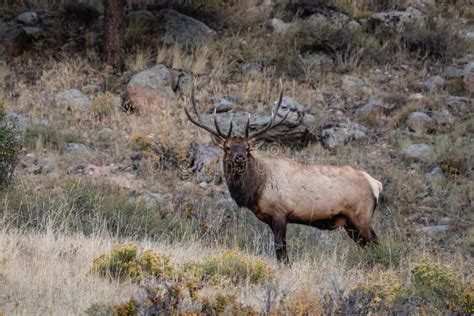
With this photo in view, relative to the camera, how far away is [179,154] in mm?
15570

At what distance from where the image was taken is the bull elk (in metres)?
9.73

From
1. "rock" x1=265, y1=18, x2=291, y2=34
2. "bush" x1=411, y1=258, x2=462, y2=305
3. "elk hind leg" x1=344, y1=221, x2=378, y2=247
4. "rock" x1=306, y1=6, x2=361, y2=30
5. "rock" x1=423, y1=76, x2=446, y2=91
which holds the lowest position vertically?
"rock" x1=423, y1=76, x2=446, y2=91

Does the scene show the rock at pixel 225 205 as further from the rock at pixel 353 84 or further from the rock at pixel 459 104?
the rock at pixel 459 104

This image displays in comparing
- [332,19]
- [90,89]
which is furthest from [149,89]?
[332,19]

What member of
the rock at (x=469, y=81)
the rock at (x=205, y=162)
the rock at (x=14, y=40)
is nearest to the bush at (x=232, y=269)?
the rock at (x=205, y=162)

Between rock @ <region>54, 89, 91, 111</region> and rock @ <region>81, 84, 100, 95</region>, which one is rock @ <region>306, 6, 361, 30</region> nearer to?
rock @ <region>81, 84, 100, 95</region>

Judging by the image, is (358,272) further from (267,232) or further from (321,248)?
(267,232)

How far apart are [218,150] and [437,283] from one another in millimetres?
8795

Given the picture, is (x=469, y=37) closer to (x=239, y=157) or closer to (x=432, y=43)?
(x=432, y=43)

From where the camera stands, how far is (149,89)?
17.2 m

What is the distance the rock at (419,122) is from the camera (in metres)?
16.8

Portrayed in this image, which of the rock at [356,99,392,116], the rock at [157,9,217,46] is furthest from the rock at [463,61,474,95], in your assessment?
the rock at [157,9,217,46]

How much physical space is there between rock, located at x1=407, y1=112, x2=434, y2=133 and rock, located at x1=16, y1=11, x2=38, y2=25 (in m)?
8.77

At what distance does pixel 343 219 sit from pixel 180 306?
14.5 feet
